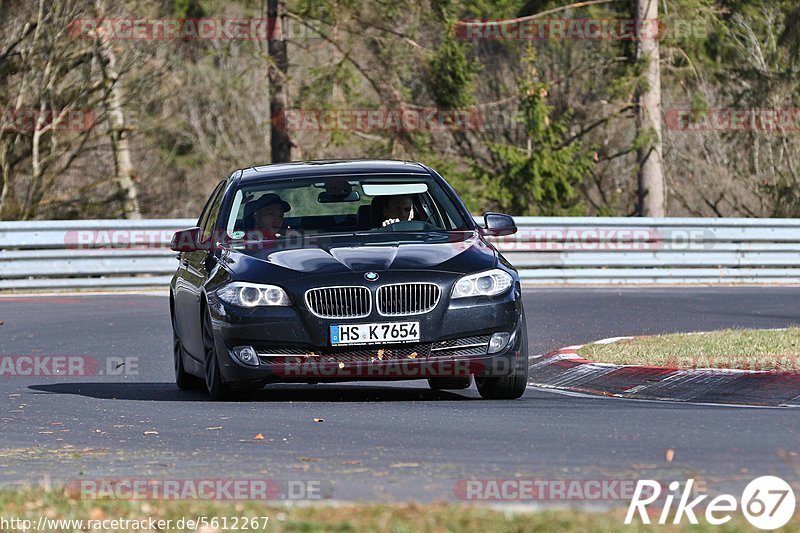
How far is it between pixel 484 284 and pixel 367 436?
6.19 feet

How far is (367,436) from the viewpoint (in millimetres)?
8109

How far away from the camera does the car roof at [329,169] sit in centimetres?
1119

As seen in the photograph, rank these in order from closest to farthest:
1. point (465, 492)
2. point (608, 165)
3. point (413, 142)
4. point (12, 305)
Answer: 1. point (465, 492)
2. point (12, 305)
3. point (413, 142)
4. point (608, 165)

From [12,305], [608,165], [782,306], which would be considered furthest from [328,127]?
[782,306]

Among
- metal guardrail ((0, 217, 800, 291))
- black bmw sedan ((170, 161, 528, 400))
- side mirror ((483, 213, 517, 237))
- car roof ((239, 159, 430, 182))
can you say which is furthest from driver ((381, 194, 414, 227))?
metal guardrail ((0, 217, 800, 291))

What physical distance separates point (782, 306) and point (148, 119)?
18909 millimetres

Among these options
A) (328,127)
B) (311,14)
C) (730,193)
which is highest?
(311,14)

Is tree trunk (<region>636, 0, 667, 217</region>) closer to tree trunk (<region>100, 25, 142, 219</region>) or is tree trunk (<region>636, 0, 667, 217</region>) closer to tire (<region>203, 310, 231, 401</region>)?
tree trunk (<region>100, 25, 142, 219</region>)

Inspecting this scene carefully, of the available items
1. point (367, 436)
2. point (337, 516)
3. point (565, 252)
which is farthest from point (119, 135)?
point (337, 516)

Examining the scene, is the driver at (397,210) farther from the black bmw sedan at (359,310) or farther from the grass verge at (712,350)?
the grass verge at (712,350)

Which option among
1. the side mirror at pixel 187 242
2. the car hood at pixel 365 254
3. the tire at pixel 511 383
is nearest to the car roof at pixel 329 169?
the side mirror at pixel 187 242

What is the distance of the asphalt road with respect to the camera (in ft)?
22.0

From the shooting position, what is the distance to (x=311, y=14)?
103ft

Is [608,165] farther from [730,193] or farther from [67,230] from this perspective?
[67,230]
